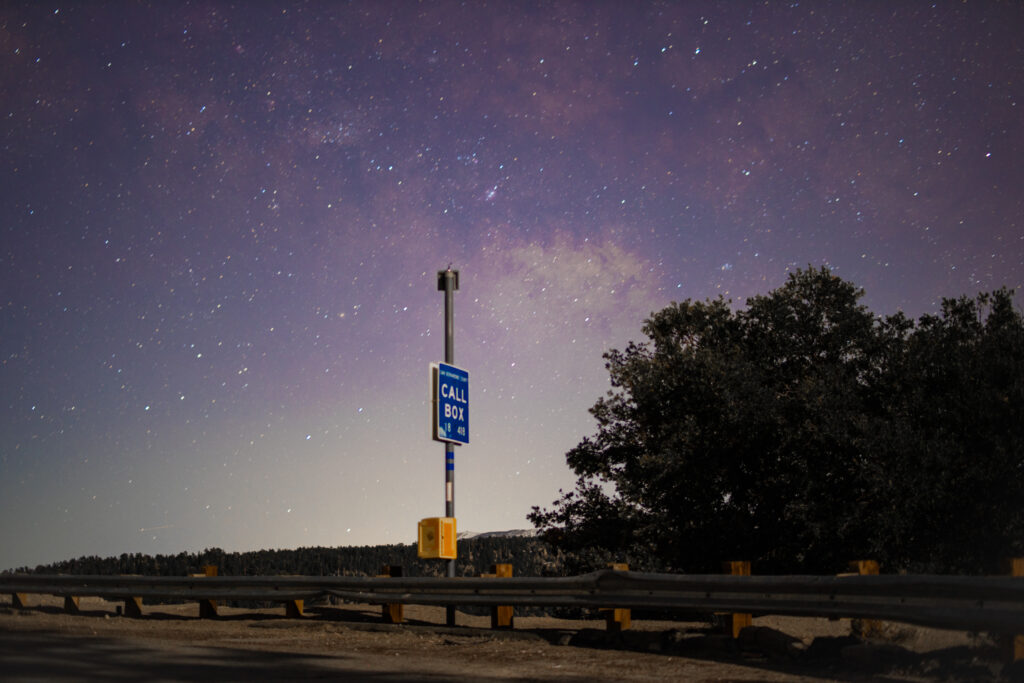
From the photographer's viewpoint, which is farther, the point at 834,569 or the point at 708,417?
the point at 708,417

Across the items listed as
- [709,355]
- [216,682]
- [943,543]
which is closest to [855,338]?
[709,355]

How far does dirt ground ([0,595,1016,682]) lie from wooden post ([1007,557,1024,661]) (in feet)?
0.54

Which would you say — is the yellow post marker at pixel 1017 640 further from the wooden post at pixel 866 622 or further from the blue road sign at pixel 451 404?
the blue road sign at pixel 451 404

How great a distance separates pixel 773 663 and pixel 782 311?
42.5 feet

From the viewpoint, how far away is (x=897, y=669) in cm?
812

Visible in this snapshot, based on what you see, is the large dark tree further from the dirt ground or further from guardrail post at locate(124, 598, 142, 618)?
guardrail post at locate(124, 598, 142, 618)

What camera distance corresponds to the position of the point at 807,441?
18000 millimetres

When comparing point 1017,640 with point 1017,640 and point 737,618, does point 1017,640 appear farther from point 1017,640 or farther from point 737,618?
point 737,618

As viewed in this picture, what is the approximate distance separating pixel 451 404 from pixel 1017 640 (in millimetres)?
9959

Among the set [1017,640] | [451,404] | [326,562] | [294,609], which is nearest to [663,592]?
[1017,640]

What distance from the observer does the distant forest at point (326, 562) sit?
1061 inches

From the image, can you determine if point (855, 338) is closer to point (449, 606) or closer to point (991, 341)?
point (991, 341)

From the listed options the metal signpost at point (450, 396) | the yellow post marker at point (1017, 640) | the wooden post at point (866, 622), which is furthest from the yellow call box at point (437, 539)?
the yellow post marker at point (1017, 640)

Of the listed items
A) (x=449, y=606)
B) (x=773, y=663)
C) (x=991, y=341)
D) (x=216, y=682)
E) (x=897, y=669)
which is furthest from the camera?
(x=991, y=341)
